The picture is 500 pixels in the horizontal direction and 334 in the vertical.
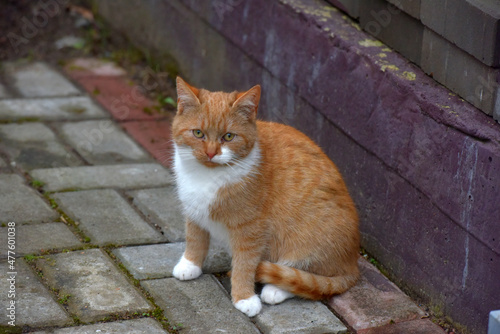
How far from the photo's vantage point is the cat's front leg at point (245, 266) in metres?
3.10

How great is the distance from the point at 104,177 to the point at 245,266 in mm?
1528

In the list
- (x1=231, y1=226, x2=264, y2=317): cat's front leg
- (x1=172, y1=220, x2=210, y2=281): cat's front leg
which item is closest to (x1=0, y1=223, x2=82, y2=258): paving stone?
(x1=172, y1=220, x2=210, y2=281): cat's front leg

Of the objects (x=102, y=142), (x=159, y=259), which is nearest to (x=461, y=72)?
(x=159, y=259)

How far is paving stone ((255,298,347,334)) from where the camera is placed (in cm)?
300

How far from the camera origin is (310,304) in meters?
3.18

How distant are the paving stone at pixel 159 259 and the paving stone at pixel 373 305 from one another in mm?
656

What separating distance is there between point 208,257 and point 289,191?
26.8 inches

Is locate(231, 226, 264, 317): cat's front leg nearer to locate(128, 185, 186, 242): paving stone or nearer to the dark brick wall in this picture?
locate(128, 185, 186, 242): paving stone

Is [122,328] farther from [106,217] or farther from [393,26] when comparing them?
[393,26]

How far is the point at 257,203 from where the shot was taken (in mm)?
3096

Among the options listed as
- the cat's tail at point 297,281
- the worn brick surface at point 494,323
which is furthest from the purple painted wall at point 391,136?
the cat's tail at point 297,281

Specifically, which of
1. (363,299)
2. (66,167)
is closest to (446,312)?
(363,299)

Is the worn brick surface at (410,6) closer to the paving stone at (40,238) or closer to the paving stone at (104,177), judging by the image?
the paving stone at (104,177)

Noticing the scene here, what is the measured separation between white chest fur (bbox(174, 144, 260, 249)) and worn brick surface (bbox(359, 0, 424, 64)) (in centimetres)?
104
